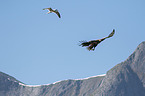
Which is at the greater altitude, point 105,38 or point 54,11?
point 54,11

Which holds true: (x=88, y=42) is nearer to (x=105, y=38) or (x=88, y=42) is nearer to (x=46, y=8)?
(x=105, y=38)

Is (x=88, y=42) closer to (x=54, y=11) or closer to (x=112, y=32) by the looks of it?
(x=112, y=32)

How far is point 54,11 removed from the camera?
2203 centimetres

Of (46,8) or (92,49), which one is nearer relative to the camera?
(92,49)

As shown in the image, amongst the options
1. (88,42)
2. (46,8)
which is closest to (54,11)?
(46,8)

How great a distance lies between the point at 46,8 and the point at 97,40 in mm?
8004

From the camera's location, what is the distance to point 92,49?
15.7 metres

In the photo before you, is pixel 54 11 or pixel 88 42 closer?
pixel 88 42

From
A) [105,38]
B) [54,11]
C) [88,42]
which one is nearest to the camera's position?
[105,38]

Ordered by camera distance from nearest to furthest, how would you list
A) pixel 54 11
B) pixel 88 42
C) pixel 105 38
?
pixel 105 38
pixel 88 42
pixel 54 11

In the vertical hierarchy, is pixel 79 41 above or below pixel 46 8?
below

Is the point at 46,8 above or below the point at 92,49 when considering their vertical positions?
above

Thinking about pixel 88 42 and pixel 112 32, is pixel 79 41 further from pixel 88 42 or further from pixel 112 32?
pixel 112 32

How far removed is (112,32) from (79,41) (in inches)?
69.3
